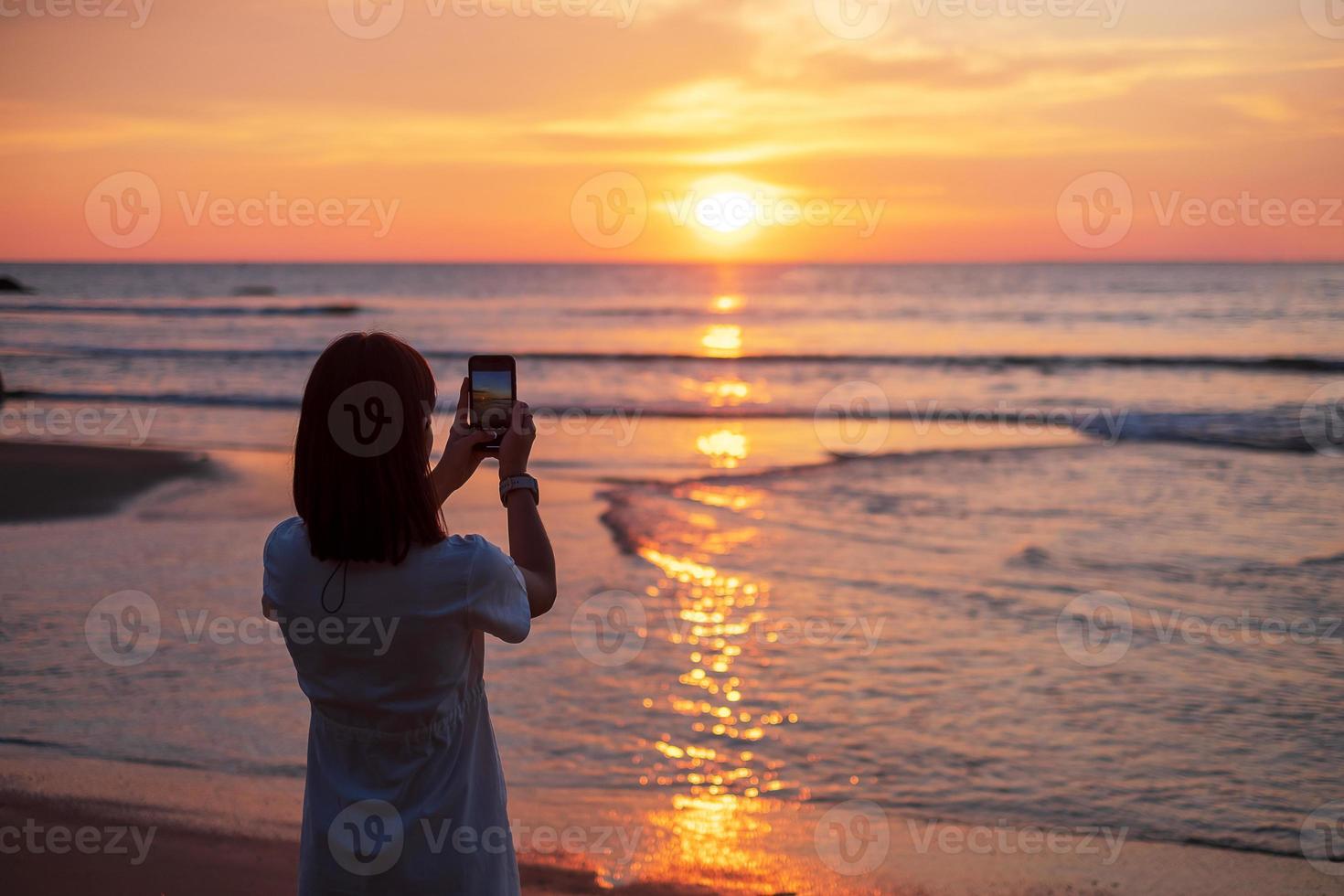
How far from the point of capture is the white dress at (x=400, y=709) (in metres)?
1.95

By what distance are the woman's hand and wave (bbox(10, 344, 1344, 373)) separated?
28.1m

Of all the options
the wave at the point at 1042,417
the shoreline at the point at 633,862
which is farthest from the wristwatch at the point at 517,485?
the wave at the point at 1042,417

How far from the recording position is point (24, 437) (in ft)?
53.7

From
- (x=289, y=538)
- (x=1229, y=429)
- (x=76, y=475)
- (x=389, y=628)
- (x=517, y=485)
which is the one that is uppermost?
(x=1229, y=429)

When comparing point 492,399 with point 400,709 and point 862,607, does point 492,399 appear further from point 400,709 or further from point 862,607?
point 862,607

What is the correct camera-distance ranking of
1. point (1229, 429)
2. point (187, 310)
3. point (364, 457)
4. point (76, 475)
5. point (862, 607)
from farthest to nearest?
point (187, 310), point (1229, 429), point (76, 475), point (862, 607), point (364, 457)

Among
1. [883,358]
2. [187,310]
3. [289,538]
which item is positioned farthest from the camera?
[187,310]

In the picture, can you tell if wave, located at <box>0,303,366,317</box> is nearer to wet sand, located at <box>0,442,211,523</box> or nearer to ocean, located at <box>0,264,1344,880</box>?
ocean, located at <box>0,264,1344,880</box>

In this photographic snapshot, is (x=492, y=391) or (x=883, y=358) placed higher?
(x=883, y=358)

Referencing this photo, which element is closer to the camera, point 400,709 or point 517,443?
point 400,709

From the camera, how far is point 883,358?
3219 centimetres

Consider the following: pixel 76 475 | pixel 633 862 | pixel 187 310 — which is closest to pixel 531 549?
pixel 633 862

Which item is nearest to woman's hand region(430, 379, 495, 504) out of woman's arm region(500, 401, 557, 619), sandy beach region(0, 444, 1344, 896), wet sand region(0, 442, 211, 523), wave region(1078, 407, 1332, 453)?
woman's arm region(500, 401, 557, 619)

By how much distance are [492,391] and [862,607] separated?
18.9 ft
